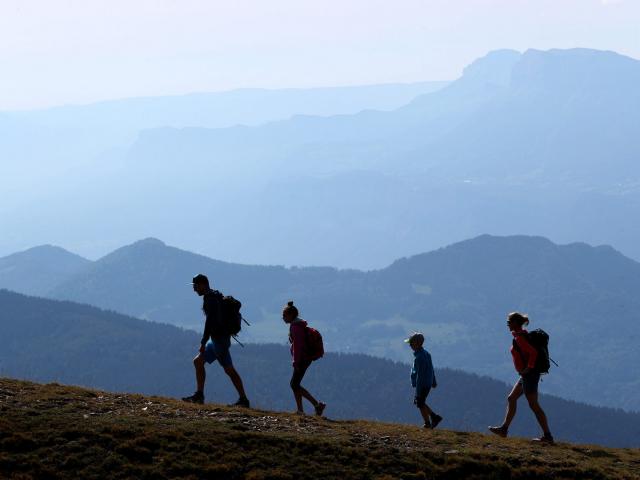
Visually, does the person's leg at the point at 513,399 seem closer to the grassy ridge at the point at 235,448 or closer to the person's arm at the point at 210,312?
the grassy ridge at the point at 235,448

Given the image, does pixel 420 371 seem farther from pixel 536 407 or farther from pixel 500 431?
pixel 536 407

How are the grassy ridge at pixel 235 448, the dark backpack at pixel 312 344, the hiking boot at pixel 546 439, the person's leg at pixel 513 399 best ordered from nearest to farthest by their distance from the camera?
the grassy ridge at pixel 235 448
the person's leg at pixel 513 399
the hiking boot at pixel 546 439
the dark backpack at pixel 312 344

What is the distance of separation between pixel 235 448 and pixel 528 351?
7.32 meters

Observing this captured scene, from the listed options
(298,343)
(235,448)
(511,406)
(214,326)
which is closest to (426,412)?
(511,406)

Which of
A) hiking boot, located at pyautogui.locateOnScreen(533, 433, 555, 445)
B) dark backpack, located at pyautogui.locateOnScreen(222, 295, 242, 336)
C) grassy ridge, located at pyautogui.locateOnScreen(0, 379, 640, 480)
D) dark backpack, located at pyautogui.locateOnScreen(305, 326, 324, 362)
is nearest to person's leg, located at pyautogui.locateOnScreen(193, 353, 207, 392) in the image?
dark backpack, located at pyautogui.locateOnScreen(222, 295, 242, 336)

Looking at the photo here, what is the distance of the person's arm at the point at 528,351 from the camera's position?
24516mm

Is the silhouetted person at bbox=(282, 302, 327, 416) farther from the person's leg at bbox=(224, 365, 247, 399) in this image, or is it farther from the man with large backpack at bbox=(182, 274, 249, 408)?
the person's leg at bbox=(224, 365, 247, 399)

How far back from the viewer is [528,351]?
2458 cm

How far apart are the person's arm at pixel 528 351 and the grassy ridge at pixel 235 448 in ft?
6.51

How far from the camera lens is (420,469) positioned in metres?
21.9

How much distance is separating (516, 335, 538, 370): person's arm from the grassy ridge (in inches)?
78.1

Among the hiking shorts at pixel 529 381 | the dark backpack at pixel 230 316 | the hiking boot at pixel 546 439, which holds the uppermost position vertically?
the dark backpack at pixel 230 316

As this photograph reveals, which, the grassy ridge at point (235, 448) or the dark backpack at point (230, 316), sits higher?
the dark backpack at point (230, 316)

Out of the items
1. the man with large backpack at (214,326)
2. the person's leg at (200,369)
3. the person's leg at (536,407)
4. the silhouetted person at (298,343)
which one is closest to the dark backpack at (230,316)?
the man with large backpack at (214,326)
